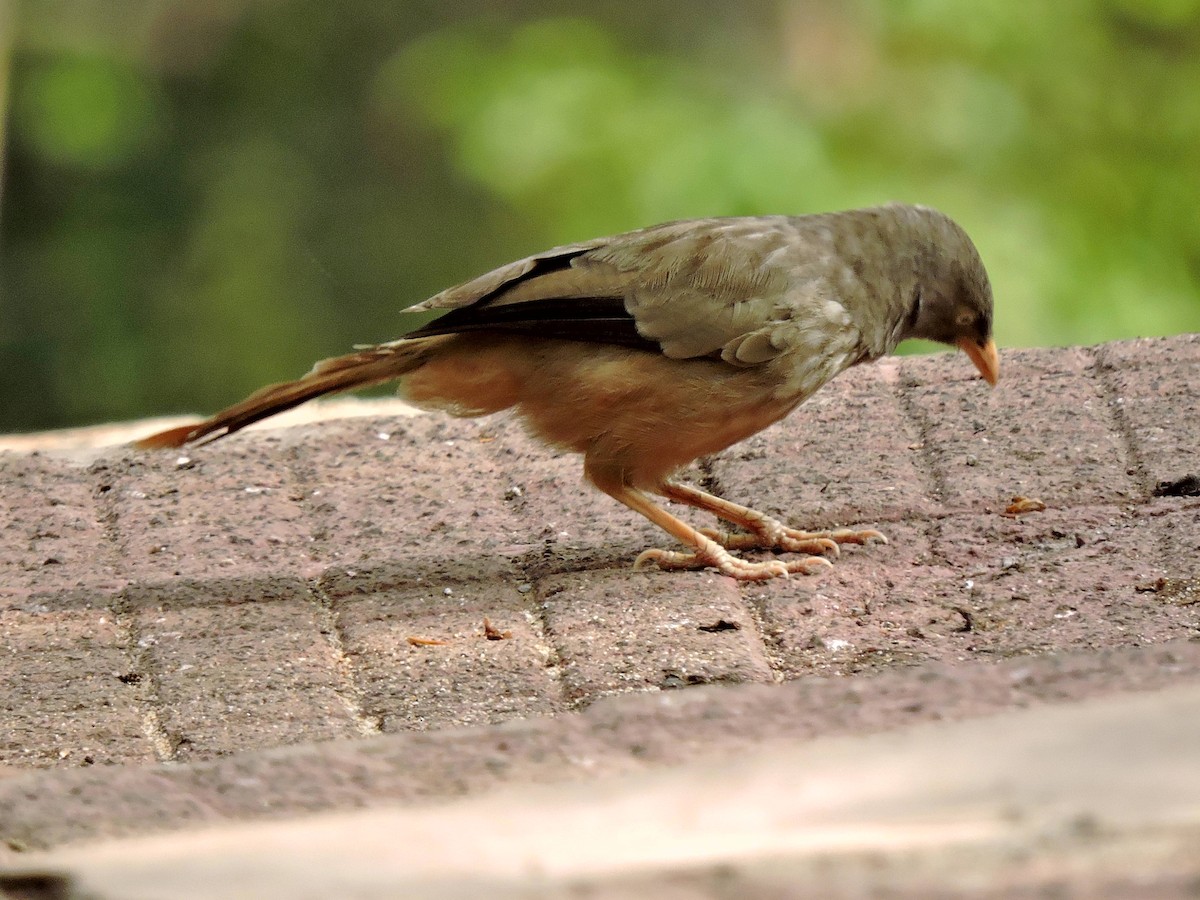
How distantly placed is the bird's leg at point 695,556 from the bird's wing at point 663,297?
391 mm

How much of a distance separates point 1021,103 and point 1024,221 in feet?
3.29

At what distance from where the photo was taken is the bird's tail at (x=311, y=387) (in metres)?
4.31

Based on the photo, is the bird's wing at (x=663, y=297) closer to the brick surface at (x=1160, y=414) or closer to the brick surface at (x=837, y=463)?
the brick surface at (x=837, y=463)

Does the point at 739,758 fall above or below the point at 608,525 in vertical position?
above

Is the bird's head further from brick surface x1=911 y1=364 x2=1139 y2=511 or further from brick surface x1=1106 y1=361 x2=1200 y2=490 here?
brick surface x1=1106 y1=361 x2=1200 y2=490

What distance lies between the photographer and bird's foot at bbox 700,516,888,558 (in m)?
4.04

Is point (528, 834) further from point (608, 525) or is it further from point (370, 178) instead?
point (370, 178)

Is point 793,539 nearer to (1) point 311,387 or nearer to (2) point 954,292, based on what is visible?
(2) point 954,292

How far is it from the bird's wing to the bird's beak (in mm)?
438

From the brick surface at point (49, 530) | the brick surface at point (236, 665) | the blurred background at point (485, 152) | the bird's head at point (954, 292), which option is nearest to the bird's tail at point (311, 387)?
the brick surface at point (49, 530)

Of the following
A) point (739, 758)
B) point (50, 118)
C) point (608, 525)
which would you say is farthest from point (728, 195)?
point (739, 758)

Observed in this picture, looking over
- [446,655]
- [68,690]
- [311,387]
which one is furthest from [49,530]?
[446,655]

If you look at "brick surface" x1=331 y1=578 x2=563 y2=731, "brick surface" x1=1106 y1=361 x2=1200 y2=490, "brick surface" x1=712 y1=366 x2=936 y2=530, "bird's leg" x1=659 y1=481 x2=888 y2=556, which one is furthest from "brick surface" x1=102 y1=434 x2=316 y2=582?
"brick surface" x1=1106 y1=361 x2=1200 y2=490

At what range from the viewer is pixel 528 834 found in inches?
80.1
